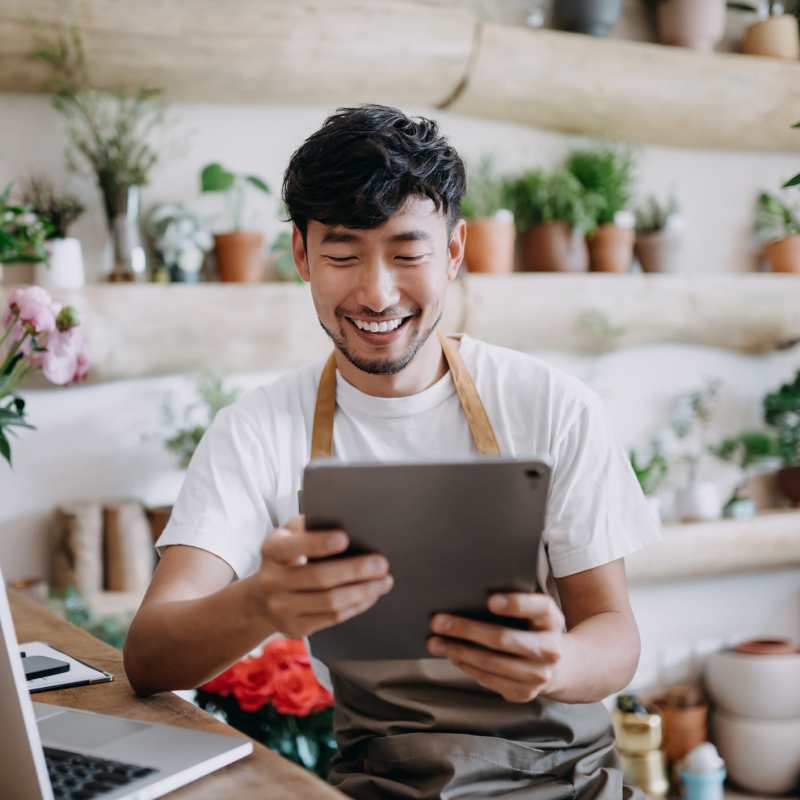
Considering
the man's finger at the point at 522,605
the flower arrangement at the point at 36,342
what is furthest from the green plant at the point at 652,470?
the man's finger at the point at 522,605

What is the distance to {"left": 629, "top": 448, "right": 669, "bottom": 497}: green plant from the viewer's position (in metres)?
3.55

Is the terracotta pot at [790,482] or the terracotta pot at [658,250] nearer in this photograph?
the terracotta pot at [658,250]

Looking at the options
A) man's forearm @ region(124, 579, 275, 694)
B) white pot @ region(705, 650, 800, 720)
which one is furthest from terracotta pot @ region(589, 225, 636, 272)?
man's forearm @ region(124, 579, 275, 694)

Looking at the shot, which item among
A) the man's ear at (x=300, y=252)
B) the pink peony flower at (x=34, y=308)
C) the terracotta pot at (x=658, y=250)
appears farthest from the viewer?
the terracotta pot at (x=658, y=250)

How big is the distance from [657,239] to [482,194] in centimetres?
70

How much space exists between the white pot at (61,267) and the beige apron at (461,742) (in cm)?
Answer: 164

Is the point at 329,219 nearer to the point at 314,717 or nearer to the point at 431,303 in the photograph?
Result: the point at 431,303

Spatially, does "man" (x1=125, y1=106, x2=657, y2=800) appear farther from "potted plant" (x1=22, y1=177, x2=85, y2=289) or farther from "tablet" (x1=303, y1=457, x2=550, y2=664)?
"potted plant" (x1=22, y1=177, x2=85, y2=289)

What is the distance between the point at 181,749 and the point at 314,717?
136 cm

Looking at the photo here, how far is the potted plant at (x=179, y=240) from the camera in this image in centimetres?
297

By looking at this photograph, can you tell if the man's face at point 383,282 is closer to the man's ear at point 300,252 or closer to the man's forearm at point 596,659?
the man's ear at point 300,252

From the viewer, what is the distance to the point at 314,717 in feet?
→ 7.89

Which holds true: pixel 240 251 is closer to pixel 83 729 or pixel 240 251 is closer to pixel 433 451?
pixel 433 451

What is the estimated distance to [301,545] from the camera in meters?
1.00
